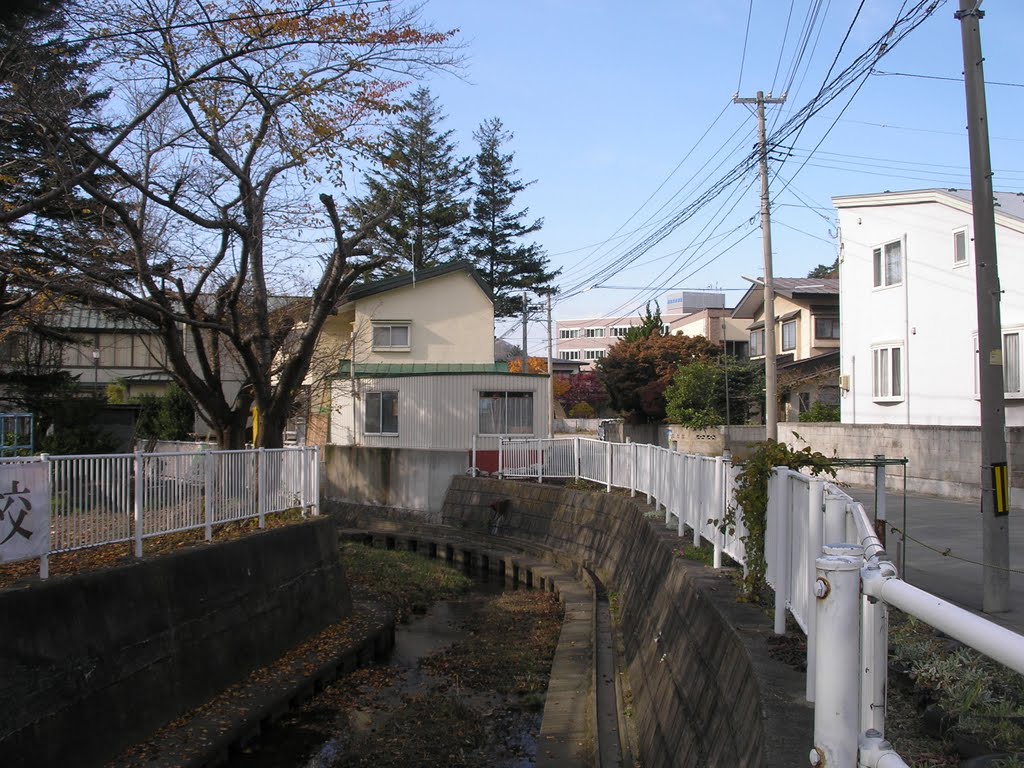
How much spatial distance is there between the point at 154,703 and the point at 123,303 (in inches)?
350

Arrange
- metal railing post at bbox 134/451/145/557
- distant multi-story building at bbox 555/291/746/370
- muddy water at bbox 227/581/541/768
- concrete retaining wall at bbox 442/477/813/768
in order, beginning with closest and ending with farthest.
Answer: concrete retaining wall at bbox 442/477/813/768 → muddy water at bbox 227/581/541/768 → metal railing post at bbox 134/451/145/557 → distant multi-story building at bbox 555/291/746/370

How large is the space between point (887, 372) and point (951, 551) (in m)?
13.3

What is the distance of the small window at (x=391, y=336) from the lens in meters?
30.2

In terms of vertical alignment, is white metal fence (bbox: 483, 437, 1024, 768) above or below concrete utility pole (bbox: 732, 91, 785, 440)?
below

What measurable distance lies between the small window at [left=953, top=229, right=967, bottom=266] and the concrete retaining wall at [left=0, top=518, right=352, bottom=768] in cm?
1762

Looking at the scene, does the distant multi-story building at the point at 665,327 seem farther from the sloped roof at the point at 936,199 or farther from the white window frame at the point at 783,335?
the sloped roof at the point at 936,199

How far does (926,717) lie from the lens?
13.6 ft

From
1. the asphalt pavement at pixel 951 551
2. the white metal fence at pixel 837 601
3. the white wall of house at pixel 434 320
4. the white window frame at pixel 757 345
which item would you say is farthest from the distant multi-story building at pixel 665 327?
the white metal fence at pixel 837 601

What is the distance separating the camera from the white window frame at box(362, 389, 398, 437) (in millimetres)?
26703

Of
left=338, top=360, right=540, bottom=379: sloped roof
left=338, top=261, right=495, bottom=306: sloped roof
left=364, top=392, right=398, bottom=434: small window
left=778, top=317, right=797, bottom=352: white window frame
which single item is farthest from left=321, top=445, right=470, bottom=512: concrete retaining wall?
left=778, top=317, right=797, bottom=352: white window frame

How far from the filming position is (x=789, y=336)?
4175 cm

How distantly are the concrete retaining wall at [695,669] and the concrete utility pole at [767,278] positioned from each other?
23.9 ft

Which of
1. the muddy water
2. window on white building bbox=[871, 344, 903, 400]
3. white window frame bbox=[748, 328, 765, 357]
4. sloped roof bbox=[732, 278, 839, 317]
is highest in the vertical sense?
sloped roof bbox=[732, 278, 839, 317]

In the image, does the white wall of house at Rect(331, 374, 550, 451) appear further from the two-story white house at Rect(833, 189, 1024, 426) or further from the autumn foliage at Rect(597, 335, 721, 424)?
the autumn foliage at Rect(597, 335, 721, 424)
